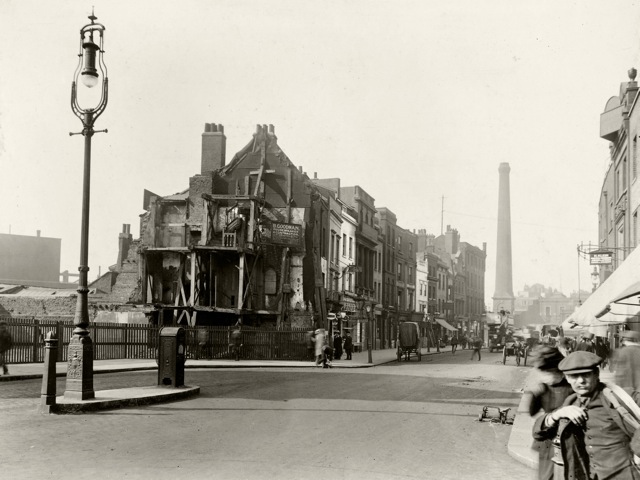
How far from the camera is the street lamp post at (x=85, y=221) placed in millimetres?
11727

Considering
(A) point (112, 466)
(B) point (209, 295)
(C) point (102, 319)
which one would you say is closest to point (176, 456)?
(A) point (112, 466)

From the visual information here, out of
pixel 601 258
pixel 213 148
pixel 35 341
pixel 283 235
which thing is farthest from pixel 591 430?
pixel 213 148

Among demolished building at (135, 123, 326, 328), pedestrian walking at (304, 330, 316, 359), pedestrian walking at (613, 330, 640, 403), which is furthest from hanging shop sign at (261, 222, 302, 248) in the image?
pedestrian walking at (613, 330, 640, 403)

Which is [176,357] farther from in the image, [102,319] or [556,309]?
[556,309]

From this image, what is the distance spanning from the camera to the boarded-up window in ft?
119

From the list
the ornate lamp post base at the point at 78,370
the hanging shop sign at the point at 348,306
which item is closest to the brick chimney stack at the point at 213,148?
the hanging shop sign at the point at 348,306

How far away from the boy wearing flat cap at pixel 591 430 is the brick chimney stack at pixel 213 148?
1359 inches

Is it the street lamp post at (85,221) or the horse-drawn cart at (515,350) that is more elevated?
the street lamp post at (85,221)

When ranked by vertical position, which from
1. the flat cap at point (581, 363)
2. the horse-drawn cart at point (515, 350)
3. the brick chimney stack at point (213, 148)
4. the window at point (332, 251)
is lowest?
the horse-drawn cart at point (515, 350)

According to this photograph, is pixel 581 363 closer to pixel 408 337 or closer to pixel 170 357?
pixel 170 357

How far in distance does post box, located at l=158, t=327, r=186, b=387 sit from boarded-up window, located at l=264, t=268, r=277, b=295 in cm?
2166

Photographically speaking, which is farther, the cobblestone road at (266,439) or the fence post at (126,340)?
the fence post at (126,340)

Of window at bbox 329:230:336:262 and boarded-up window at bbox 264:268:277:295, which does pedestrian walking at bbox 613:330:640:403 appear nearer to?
boarded-up window at bbox 264:268:277:295

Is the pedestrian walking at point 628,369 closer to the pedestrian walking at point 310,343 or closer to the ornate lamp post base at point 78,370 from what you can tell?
the ornate lamp post base at point 78,370
